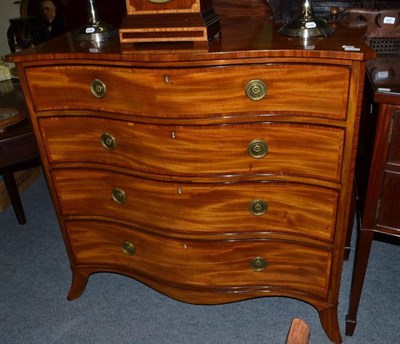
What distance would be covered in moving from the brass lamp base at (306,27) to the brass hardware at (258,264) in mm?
888

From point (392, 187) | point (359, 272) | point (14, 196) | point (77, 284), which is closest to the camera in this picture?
point (392, 187)

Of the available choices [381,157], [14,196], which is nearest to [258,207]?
Result: [381,157]

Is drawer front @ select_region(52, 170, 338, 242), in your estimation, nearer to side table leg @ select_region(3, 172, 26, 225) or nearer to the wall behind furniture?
side table leg @ select_region(3, 172, 26, 225)

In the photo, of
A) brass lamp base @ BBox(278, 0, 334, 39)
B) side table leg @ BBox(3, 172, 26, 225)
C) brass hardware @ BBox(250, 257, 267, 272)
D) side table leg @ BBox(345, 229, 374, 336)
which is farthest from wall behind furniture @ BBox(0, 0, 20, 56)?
side table leg @ BBox(345, 229, 374, 336)

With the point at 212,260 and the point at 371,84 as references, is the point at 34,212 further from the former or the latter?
the point at 371,84

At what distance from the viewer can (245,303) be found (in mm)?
2162

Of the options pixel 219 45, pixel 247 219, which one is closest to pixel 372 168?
pixel 247 219

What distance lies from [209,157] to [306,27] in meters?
0.56

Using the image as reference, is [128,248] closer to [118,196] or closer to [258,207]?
[118,196]

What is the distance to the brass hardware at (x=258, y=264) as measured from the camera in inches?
70.5

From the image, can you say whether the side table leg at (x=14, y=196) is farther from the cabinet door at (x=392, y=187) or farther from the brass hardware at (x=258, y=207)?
the cabinet door at (x=392, y=187)

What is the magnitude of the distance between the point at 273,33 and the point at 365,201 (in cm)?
70

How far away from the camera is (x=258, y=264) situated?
180cm

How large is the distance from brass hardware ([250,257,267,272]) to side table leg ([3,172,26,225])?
1726mm
